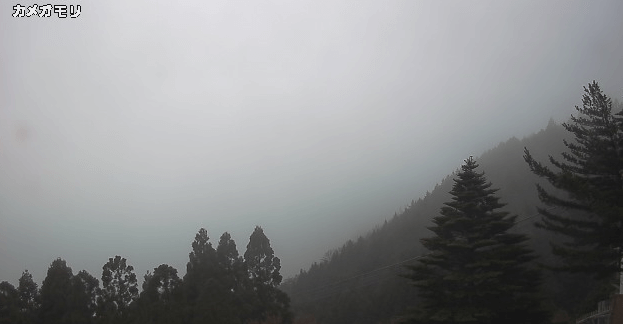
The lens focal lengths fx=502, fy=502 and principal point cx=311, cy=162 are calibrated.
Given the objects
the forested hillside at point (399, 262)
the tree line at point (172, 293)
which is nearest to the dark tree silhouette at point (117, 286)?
the tree line at point (172, 293)

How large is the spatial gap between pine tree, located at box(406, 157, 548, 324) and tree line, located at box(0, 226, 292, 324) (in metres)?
12.2

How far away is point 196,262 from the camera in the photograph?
39344 millimetres

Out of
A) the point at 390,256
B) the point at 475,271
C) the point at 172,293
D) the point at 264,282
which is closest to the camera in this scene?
the point at 475,271

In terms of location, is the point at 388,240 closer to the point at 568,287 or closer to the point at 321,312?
the point at 321,312

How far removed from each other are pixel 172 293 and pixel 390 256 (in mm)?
51743

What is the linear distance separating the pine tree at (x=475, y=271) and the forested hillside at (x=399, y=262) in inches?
668

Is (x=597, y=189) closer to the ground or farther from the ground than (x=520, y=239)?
farther from the ground

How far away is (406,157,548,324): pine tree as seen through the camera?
21.8 meters

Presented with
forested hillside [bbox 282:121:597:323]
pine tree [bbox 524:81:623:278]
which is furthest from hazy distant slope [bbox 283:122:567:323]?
pine tree [bbox 524:81:623:278]

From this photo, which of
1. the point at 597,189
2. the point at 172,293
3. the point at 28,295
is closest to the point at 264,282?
the point at 172,293

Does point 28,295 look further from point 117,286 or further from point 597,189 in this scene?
point 597,189

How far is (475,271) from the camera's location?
22359 millimetres

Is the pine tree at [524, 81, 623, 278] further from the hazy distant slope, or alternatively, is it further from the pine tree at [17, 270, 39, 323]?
the pine tree at [17, 270, 39, 323]

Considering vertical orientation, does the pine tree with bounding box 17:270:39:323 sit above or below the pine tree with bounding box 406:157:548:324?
above
